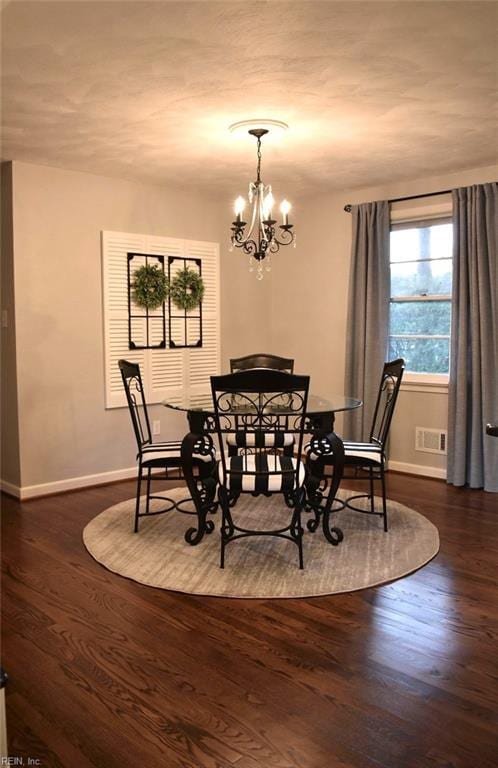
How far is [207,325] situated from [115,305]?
1011mm

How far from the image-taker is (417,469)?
5285mm

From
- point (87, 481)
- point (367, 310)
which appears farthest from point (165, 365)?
point (367, 310)

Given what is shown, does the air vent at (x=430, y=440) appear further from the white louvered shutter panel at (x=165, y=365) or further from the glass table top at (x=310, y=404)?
the white louvered shutter panel at (x=165, y=365)

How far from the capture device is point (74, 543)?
3.66 m

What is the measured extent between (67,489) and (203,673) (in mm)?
2834

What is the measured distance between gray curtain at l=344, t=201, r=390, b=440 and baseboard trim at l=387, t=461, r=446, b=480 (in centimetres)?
35

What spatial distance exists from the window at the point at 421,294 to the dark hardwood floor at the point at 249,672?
221 centimetres

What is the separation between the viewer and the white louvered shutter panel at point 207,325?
5.65 meters

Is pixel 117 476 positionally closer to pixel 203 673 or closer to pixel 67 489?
pixel 67 489

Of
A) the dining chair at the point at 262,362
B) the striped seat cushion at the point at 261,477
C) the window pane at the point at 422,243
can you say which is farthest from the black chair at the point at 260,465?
the window pane at the point at 422,243

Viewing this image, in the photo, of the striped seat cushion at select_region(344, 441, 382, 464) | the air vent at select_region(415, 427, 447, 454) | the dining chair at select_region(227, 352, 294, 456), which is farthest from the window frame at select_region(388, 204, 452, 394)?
the striped seat cushion at select_region(344, 441, 382, 464)

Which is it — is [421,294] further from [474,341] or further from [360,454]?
[360,454]

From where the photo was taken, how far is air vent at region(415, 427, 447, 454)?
16.8ft

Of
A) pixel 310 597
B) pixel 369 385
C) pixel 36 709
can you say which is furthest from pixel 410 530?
pixel 36 709
